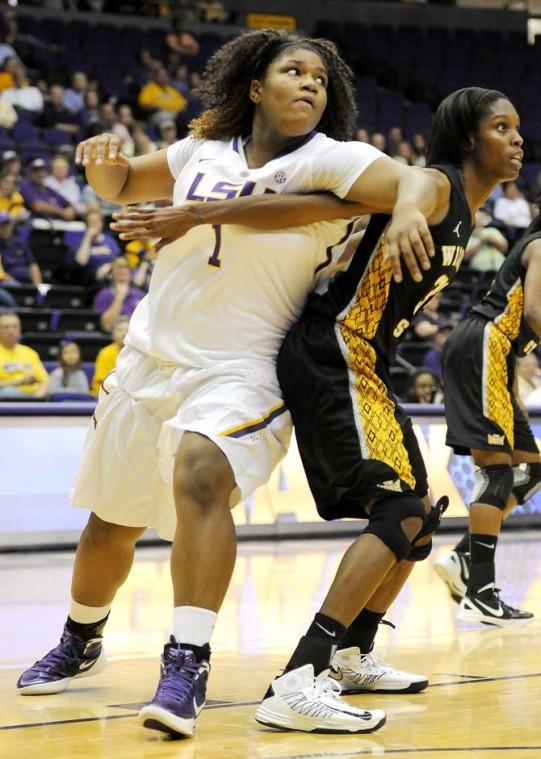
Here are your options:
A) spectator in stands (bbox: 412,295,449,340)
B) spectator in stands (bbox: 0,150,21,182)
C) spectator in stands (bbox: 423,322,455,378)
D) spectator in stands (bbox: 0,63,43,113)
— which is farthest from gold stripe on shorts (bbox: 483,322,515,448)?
spectator in stands (bbox: 0,63,43,113)

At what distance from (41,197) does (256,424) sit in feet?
32.7

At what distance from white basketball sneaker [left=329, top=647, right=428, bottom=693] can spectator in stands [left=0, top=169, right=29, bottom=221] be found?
359 inches

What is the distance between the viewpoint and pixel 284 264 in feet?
12.0

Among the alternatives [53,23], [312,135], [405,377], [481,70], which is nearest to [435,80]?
[481,70]

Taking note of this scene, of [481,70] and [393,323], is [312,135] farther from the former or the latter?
[481,70]

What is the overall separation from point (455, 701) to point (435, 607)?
2.04 meters

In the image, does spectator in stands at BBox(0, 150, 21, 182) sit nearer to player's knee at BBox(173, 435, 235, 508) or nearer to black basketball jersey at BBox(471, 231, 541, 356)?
black basketball jersey at BBox(471, 231, 541, 356)

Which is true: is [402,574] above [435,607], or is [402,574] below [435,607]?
above

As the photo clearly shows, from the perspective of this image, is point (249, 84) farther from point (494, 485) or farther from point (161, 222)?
point (494, 485)

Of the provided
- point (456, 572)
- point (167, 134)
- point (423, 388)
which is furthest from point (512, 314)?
point (167, 134)

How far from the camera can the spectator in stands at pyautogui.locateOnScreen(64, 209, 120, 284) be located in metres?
12.4

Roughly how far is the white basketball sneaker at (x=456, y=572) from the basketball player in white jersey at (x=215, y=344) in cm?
212

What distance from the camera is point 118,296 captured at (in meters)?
11.4

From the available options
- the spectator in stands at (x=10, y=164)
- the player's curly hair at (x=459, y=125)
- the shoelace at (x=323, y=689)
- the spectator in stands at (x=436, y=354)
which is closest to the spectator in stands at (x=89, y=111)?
the spectator in stands at (x=10, y=164)
